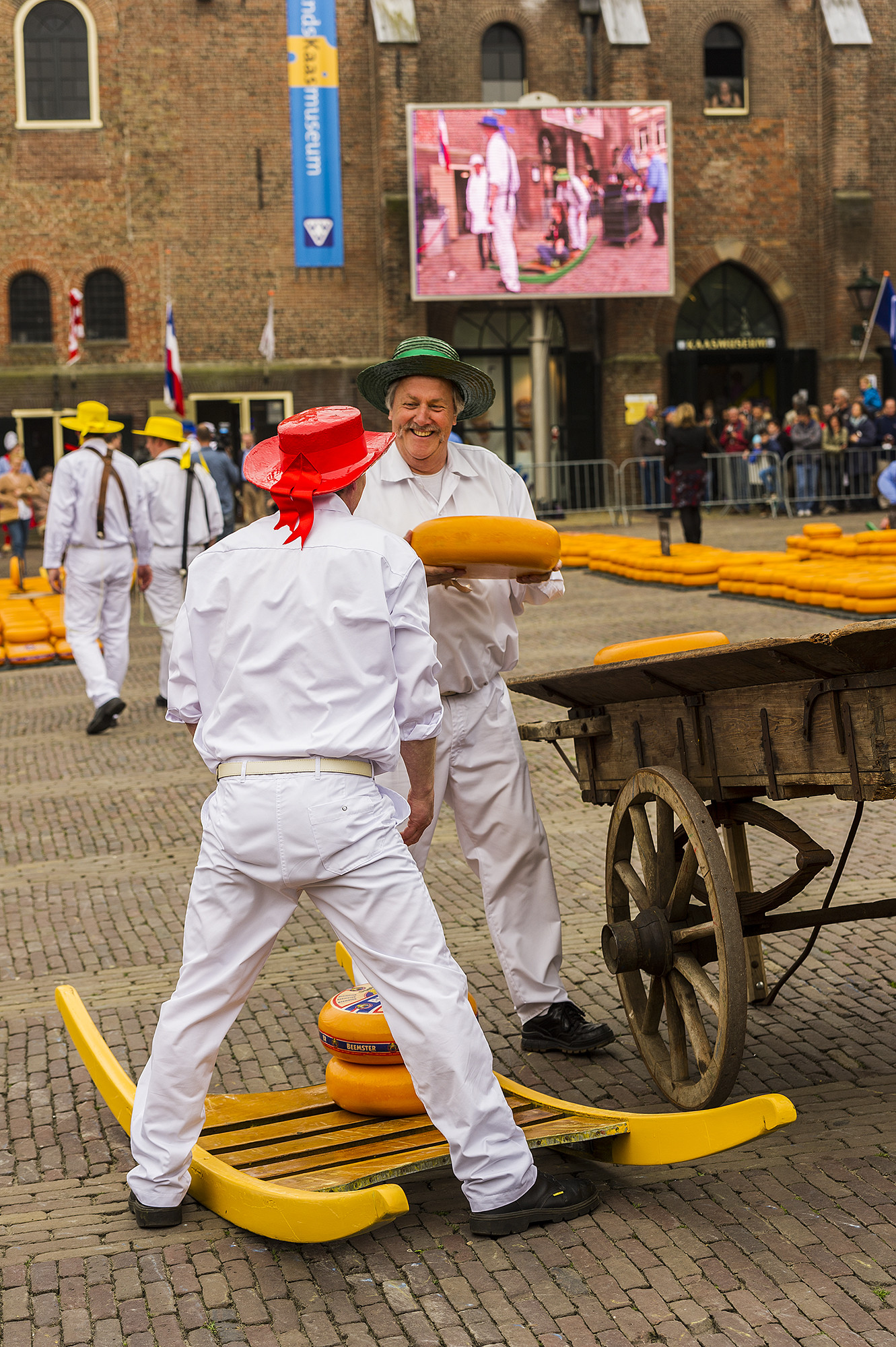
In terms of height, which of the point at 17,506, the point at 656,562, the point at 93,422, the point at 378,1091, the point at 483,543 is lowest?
the point at 378,1091

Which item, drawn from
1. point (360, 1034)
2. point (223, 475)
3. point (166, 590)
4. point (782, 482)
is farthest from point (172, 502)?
point (782, 482)

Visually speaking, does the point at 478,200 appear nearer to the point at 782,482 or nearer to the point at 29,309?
the point at 782,482

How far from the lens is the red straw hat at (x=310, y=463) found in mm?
3377

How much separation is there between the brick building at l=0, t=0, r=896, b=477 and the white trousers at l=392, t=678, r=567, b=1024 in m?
26.8

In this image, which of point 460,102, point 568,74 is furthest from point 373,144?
point 568,74

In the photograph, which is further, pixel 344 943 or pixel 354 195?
pixel 354 195

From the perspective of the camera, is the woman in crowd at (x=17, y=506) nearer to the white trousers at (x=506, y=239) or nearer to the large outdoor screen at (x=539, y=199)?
the large outdoor screen at (x=539, y=199)

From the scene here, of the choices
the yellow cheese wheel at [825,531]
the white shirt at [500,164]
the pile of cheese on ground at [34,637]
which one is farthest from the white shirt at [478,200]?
the pile of cheese on ground at [34,637]

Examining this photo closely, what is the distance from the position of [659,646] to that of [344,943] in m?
1.52

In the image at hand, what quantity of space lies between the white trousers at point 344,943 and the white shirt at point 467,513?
46.4 inches

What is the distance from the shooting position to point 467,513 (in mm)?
4668

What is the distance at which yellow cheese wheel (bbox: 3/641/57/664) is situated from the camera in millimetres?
15094

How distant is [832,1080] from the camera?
14.0 ft

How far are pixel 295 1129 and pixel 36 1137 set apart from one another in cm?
85
